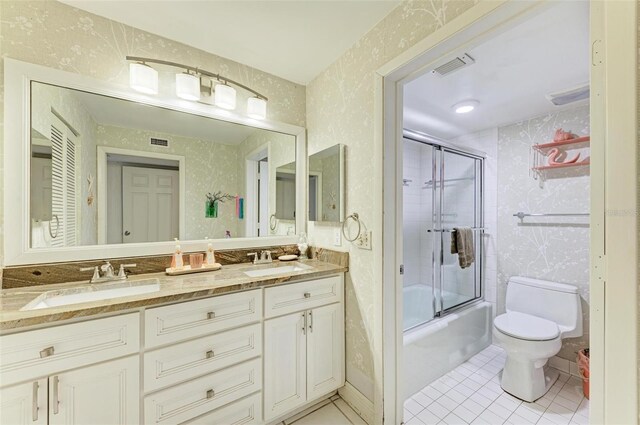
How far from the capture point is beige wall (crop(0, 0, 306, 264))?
124cm

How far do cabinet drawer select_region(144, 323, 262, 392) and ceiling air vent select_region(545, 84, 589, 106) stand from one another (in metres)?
2.66

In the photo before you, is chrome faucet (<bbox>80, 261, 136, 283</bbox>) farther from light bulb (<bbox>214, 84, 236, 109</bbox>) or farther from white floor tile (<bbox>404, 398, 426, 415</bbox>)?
white floor tile (<bbox>404, 398, 426, 415</bbox>)

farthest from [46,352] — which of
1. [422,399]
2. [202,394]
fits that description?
[422,399]

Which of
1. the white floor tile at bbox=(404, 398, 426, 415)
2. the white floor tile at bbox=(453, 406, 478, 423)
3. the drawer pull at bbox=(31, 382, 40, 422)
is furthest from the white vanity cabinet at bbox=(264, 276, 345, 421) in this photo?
the drawer pull at bbox=(31, 382, 40, 422)

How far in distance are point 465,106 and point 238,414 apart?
2.74 metres

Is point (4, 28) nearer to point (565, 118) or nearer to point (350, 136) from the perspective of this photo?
point (350, 136)

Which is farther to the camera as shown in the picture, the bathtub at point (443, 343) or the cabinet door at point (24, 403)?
the bathtub at point (443, 343)

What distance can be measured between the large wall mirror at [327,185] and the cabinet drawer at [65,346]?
1.24 m

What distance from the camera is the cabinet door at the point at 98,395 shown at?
95cm

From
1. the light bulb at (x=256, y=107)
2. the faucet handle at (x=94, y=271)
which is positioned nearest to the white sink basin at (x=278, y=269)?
the faucet handle at (x=94, y=271)

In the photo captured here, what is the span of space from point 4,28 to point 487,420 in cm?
339

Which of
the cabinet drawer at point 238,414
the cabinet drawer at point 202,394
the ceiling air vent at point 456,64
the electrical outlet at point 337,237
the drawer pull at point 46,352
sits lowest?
the cabinet drawer at point 238,414

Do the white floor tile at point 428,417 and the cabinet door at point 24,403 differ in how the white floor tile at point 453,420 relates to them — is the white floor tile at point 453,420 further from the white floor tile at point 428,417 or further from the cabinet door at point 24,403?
the cabinet door at point 24,403

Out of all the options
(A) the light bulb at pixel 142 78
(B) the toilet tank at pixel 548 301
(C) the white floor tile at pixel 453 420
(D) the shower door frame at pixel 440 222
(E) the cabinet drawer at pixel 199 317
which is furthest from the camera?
(D) the shower door frame at pixel 440 222
